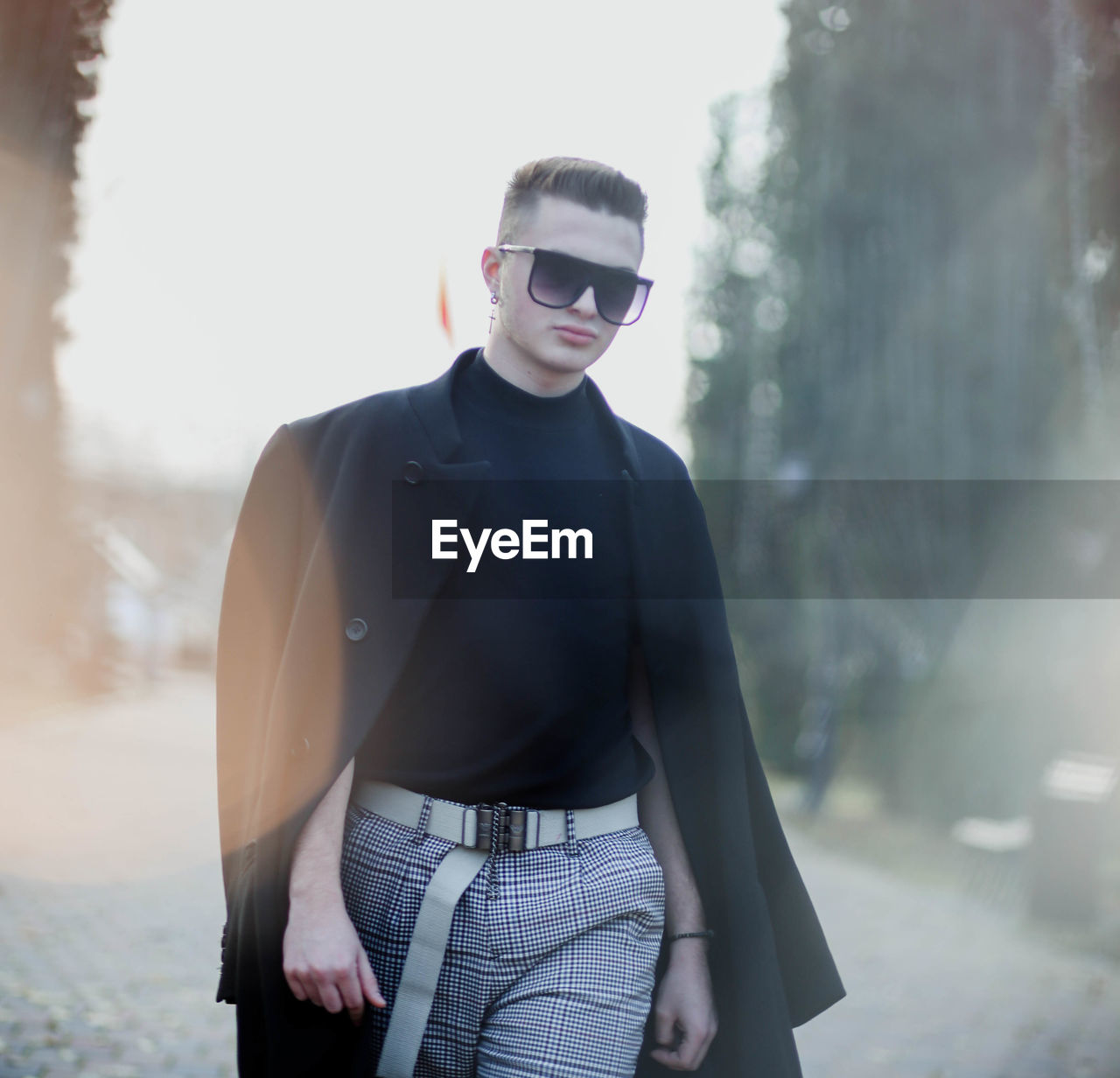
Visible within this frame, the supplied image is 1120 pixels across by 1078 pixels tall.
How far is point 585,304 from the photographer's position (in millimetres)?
2311

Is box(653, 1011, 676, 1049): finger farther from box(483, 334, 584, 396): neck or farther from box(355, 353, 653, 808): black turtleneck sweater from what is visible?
box(483, 334, 584, 396): neck

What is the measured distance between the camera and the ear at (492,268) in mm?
2406

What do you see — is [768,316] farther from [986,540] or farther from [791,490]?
[986,540]

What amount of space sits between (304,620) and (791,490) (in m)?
14.9

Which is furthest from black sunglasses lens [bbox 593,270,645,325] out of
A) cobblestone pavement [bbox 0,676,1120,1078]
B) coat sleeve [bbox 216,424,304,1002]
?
cobblestone pavement [bbox 0,676,1120,1078]

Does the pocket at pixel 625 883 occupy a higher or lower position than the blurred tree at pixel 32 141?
lower

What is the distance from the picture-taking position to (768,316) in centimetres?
1848

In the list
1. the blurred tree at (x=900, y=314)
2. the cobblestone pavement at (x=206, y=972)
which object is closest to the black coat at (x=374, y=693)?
the cobblestone pavement at (x=206, y=972)

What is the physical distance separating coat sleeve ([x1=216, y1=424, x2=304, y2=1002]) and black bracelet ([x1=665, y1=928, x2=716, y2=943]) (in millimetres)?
821

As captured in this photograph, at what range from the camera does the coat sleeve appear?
2.31m

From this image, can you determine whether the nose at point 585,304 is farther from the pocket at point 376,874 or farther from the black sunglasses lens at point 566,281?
the pocket at point 376,874

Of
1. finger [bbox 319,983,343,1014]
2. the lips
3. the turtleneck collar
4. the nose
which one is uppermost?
the nose

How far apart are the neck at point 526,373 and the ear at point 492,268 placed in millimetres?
98

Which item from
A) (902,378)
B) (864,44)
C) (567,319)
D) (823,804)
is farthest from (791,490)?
(567,319)
